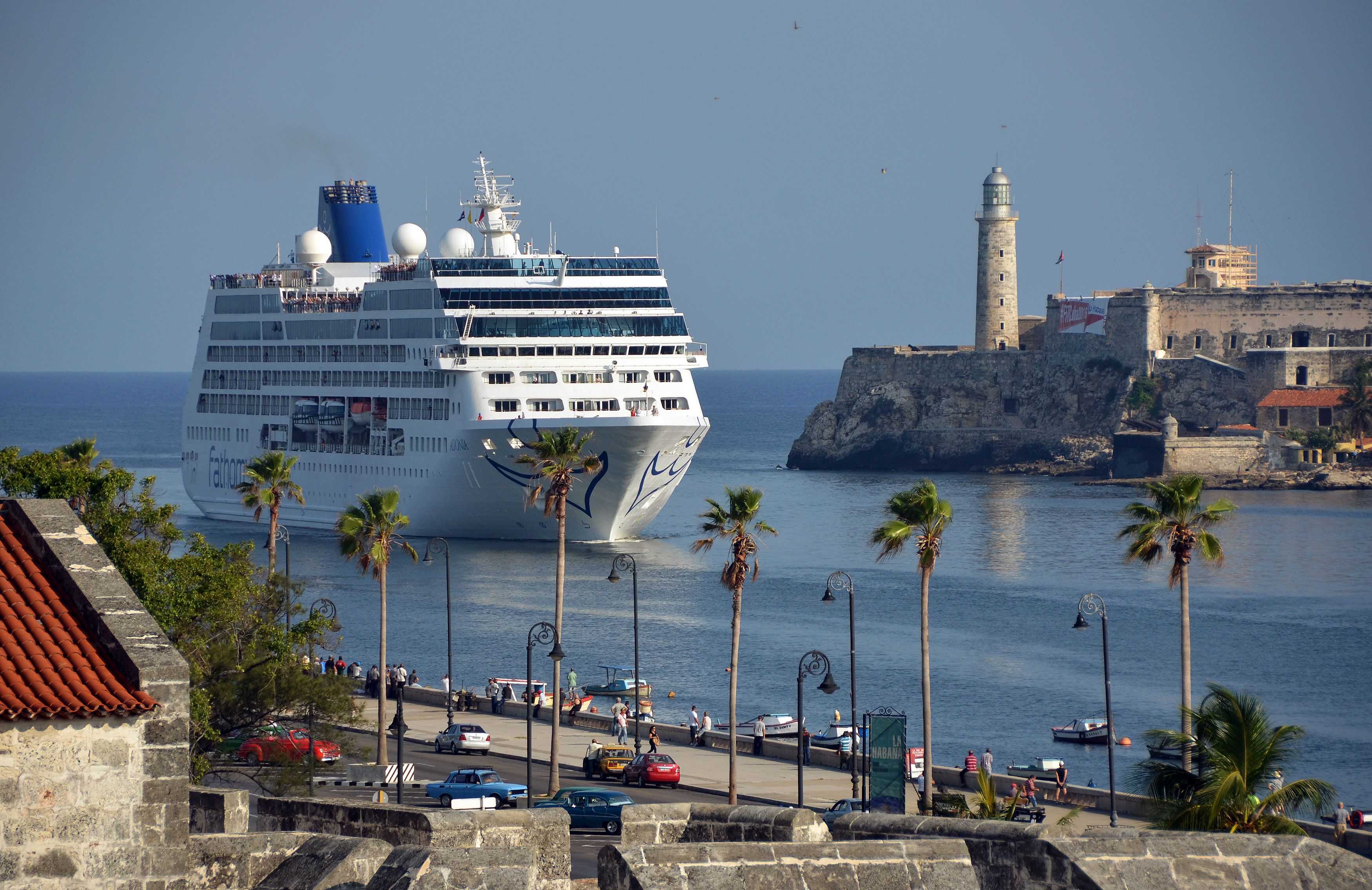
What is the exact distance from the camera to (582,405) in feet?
255

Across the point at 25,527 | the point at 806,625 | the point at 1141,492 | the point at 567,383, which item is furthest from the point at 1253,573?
the point at 25,527

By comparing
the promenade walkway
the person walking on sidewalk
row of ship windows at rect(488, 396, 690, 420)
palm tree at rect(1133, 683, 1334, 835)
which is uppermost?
row of ship windows at rect(488, 396, 690, 420)

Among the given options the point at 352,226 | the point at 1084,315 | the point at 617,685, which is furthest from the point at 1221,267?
the point at 617,685

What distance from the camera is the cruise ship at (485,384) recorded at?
7781 centimetres

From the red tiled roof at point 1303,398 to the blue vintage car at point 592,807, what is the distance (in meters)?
106

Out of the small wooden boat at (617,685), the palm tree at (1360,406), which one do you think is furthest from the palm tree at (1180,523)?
the palm tree at (1360,406)

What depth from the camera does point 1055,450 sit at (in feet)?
458

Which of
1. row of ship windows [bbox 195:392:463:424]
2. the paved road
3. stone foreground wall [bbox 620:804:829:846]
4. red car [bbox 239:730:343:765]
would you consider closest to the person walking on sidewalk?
the paved road

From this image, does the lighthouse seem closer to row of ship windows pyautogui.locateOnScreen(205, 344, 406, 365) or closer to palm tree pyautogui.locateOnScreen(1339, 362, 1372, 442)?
palm tree pyautogui.locateOnScreen(1339, 362, 1372, 442)

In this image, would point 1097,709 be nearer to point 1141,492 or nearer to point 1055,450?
point 1141,492

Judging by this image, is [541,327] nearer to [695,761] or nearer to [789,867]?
[695,761]

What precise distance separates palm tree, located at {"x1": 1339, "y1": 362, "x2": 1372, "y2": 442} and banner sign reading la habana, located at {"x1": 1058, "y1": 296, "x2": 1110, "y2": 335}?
19406 millimetres

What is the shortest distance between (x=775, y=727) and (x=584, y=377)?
111 ft

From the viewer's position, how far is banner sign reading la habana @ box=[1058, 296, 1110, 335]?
139750 mm
